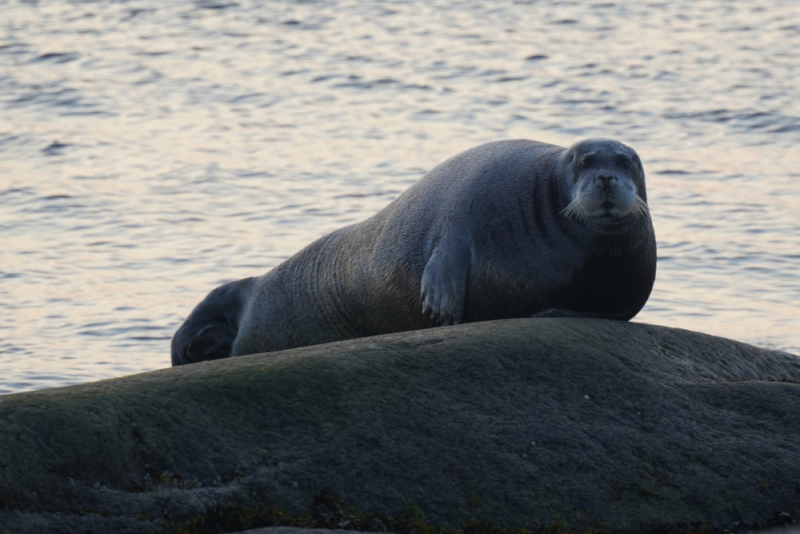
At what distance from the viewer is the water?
10453 mm

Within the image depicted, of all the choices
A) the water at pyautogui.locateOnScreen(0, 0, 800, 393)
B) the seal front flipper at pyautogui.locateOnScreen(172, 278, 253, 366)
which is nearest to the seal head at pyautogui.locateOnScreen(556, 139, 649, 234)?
the seal front flipper at pyautogui.locateOnScreen(172, 278, 253, 366)

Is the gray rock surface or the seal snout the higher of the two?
the seal snout

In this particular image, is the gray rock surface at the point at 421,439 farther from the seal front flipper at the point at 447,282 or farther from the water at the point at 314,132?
the water at the point at 314,132

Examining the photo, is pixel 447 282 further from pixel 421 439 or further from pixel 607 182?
pixel 421 439

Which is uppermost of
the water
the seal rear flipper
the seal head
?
the seal head

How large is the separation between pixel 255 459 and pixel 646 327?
2.55m

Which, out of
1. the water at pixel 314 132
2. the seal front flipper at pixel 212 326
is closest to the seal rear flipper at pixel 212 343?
the seal front flipper at pixel 212 326

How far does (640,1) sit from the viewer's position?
24984 millimetres

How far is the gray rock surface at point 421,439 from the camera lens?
13.9 feet

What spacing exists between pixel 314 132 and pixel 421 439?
12.2m

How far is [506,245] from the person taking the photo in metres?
6.70

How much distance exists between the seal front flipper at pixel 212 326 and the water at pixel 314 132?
2.47ft

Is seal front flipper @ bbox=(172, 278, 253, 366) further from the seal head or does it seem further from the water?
the seal head

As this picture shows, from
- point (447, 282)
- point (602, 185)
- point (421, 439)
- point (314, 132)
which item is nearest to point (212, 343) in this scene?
point (447, 282)
